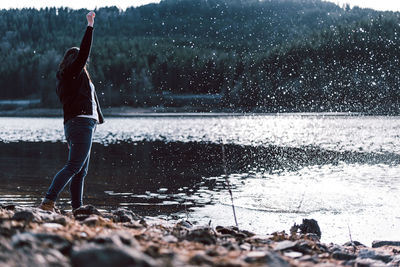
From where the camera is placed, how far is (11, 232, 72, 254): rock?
3137mm

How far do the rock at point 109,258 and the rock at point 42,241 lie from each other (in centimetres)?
48

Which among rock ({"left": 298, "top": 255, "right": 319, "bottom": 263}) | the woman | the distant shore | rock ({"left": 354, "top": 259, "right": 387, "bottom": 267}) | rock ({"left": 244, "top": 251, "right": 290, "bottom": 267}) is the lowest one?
the distant shore

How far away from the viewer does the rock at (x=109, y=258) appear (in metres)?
2.70

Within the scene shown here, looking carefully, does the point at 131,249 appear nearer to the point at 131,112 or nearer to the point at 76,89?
the point at 76,89

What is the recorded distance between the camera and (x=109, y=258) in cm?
271

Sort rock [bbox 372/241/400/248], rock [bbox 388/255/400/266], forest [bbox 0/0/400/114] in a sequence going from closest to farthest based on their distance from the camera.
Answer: rock [bbox 388/255/400/266] → rock [bbox 372/241/400/248] → forest [bbox 0/0/400/114]

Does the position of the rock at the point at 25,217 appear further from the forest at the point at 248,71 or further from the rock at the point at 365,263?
the forest at the point at 248,71

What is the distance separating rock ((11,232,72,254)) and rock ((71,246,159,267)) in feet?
1.58

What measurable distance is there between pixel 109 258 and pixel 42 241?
855 millimetres

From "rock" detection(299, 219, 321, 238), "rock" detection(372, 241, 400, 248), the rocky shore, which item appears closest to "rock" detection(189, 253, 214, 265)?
the rocky shore

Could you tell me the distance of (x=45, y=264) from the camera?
278cm

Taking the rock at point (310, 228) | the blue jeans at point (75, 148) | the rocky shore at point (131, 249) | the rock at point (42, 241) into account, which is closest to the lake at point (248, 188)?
the rock at point (310, 228)

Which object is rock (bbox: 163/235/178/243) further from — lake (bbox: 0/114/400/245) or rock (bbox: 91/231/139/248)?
lake (bbox: 0/114/400/245)

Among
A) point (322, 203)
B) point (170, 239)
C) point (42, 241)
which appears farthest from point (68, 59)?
point (322, 203)
